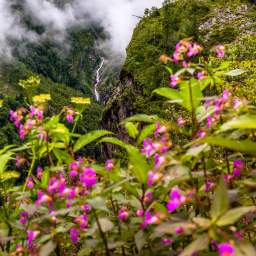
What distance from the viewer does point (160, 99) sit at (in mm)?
8078

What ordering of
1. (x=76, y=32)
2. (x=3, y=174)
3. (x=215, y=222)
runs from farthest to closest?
(x=76, y=32) → (x=3, y=174) → (x=215, y=222)

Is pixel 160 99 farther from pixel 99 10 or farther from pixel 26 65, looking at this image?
pixel 99 10

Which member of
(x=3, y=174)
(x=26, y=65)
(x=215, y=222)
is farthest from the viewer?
(x=26, y=65)

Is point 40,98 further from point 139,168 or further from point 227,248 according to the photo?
point 227,248

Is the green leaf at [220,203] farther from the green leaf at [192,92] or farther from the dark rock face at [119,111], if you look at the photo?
the dark rock face at [119,111]

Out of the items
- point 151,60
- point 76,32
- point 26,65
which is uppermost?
point 76,32

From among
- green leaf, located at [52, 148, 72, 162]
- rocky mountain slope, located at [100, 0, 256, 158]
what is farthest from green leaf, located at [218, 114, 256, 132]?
rocky mountain slope, located at [100, 0, 256, 158]

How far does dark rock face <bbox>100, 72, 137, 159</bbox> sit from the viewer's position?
9242 mm

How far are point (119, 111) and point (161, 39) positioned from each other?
420 centimetres

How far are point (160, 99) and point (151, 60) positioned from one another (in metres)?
2.65

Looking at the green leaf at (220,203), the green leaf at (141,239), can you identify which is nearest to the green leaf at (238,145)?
the green leaf at (220,203)

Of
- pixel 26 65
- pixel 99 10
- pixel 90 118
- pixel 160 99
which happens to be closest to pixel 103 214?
pixel 160 99

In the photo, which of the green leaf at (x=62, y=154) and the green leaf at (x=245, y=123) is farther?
the green leaf at (x=62, y=154)

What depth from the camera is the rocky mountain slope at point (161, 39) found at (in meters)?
8.81
